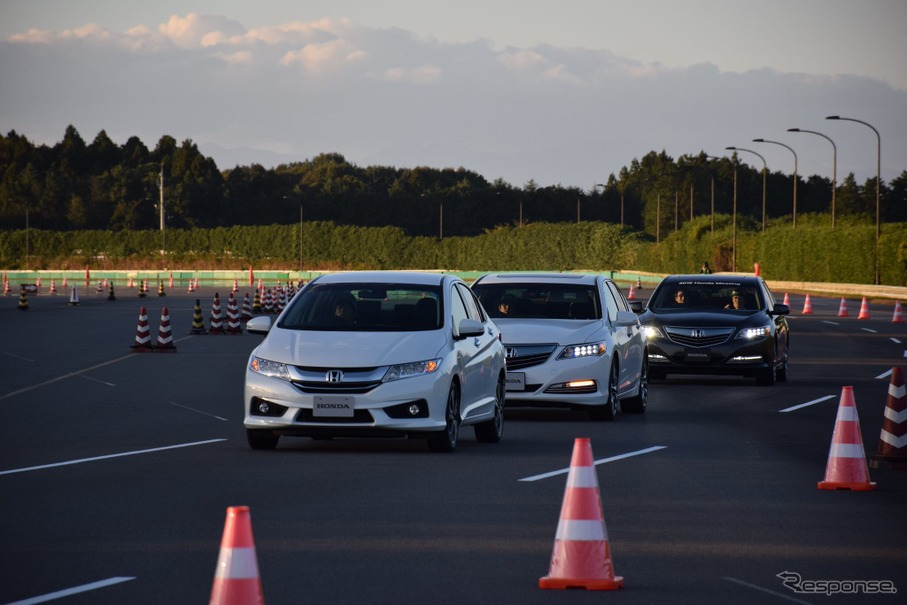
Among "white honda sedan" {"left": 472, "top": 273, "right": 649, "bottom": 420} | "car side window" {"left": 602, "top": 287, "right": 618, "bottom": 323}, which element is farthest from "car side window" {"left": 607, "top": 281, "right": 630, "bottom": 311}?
"car side window" {"left": 602, "top": 287, "right": 618, "bottom": 323}

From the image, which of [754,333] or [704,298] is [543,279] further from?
[704,298]

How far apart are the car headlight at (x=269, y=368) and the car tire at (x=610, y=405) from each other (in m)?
4.97

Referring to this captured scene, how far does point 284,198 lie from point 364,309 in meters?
154

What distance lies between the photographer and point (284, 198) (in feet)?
550

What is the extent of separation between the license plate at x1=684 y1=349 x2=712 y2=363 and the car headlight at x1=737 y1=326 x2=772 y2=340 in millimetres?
533

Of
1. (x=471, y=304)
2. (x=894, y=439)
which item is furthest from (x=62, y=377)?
(x=894, y=439)

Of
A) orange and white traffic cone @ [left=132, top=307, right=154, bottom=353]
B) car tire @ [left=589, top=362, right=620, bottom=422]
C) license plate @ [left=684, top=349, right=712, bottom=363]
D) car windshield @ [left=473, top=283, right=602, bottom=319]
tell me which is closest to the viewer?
car tire @ [left=589, top=362, right=620, bottom=422]

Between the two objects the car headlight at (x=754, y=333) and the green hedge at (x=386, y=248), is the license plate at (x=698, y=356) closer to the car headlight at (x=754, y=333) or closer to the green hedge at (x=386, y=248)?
the car headlight at (x=754, y=333)

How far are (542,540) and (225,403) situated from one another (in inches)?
441

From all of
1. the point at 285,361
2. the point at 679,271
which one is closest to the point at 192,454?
the point at 285,361

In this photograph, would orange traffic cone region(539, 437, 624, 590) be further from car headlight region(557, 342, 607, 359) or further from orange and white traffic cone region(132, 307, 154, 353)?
orange and white traffic cone region(132, 307, 154, 353)

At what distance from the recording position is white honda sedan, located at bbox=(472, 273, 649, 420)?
18.0 meters

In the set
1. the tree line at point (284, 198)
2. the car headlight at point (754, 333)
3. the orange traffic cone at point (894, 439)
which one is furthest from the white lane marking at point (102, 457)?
the tree line at point (284, 198)

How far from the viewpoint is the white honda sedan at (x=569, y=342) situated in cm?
1802
